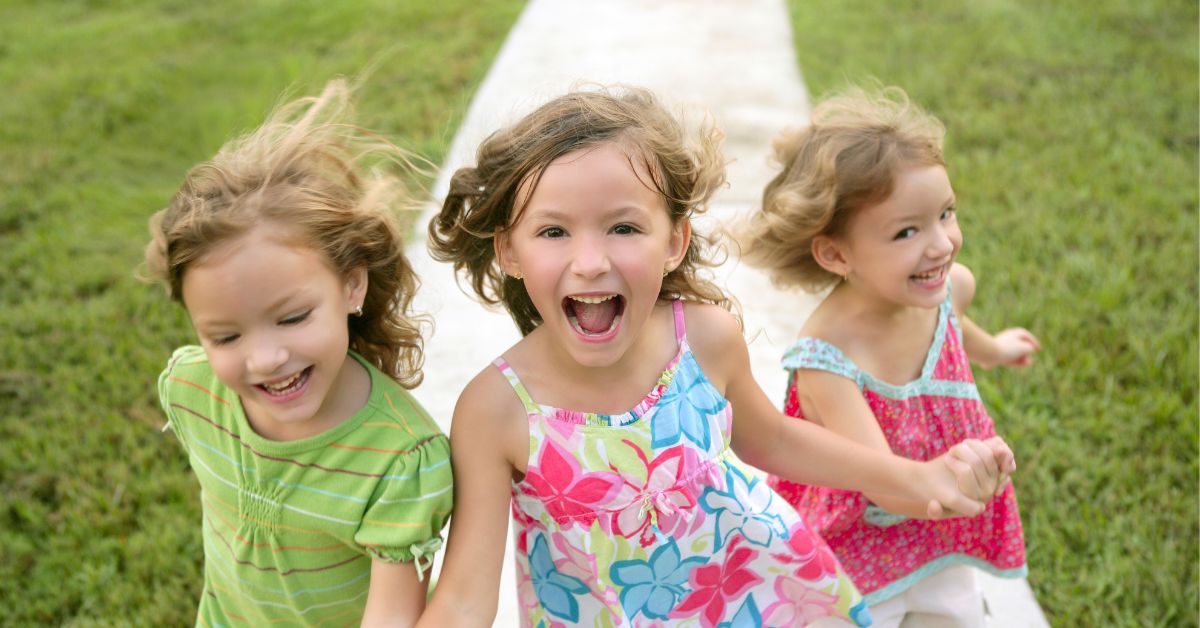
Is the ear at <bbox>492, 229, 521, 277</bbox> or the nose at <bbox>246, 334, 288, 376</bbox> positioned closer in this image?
the nose at <bbox>246, 334, 288, 376</bbox>

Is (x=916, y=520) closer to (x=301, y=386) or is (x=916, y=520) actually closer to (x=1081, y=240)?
(x=301, y=386)

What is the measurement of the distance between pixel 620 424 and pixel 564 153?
47 cm

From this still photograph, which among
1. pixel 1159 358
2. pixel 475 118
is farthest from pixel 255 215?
pixel 475 118

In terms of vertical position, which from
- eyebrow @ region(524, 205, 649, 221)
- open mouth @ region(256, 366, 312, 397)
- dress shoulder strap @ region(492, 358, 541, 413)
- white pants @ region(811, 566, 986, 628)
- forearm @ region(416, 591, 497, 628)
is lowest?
white pants @ region(811, 566, 986, 628)

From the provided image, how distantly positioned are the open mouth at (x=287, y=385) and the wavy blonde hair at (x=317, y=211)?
191mm

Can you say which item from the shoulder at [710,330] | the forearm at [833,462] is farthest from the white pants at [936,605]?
the shoulder at [710,330]

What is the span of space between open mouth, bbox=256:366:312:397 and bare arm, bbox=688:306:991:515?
2.28 feet

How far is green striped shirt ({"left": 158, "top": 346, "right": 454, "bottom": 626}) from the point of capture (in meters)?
1.75

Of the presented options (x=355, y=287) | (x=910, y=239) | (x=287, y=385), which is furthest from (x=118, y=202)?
(x=910, y=239)

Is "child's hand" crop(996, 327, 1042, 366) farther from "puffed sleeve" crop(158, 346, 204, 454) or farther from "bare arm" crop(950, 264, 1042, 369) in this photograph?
"puffed sleeve" crop(158, 346, 204, 454)

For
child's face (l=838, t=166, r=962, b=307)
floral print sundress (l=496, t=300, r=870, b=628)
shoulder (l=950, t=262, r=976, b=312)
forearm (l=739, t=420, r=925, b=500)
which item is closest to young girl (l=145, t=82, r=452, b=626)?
floral print sundress (l=496, t=300, r=870, b=628)

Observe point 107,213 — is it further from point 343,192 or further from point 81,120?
point 343,192

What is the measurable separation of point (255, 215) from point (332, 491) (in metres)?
0.48

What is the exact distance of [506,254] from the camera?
181 cm
